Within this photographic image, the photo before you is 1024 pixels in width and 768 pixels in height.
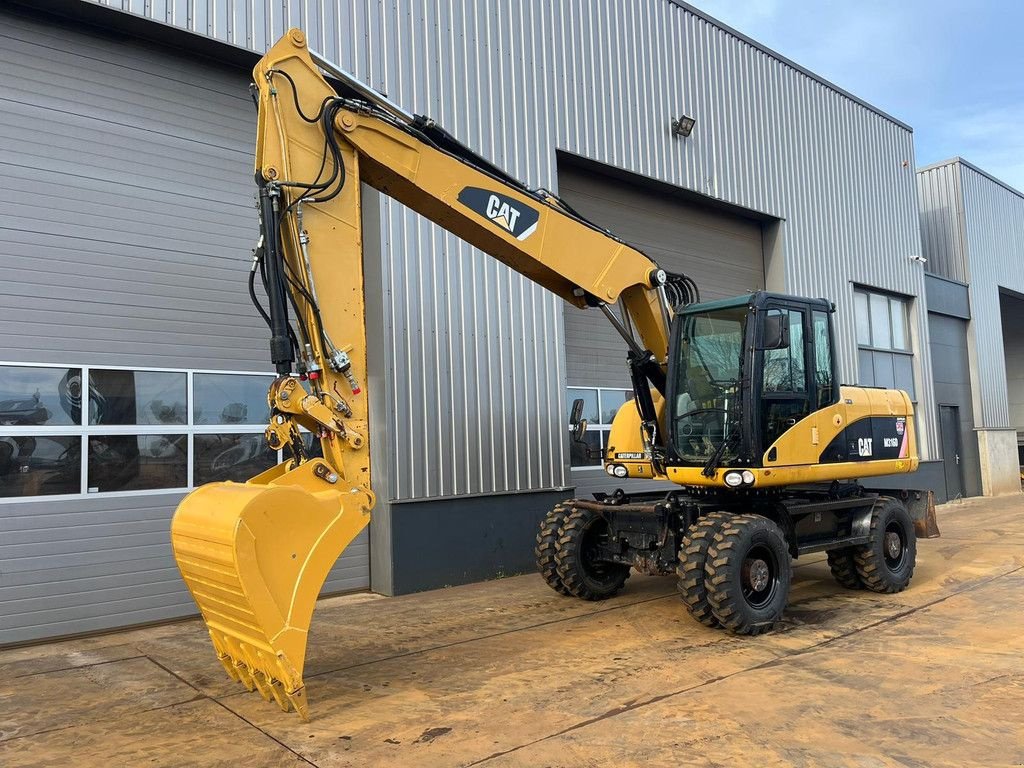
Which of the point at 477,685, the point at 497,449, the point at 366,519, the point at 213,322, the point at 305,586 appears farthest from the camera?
the point at 497,449

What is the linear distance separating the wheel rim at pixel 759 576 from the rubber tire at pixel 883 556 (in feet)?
6.22

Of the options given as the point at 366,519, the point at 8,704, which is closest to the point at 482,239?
the point at 366,519

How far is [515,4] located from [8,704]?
33.6 feet

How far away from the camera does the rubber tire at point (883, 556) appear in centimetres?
852

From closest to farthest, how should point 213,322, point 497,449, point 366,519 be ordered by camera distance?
1. point 366,519
2. point 213,322
3. point 497,449

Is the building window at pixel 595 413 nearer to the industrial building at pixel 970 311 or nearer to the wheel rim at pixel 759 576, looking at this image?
the wheel rim at pixel 759 576

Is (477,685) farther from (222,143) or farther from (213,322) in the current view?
(222,143)

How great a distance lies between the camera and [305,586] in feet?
16.0

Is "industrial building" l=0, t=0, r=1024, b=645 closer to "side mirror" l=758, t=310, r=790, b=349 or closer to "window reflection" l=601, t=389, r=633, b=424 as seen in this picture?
"window reflection" l=601, t=389, r=633, b=424

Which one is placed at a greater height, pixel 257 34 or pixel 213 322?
pixel 257 34

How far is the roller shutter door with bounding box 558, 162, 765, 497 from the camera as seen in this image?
490 inches

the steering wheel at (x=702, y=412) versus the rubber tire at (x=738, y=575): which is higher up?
the steering wheel at (x=702, y=412)

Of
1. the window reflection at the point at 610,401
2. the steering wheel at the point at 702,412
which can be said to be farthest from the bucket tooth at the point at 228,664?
the window reflection at the point at 610,401

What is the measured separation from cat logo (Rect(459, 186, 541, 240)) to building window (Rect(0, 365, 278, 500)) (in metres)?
3.90
